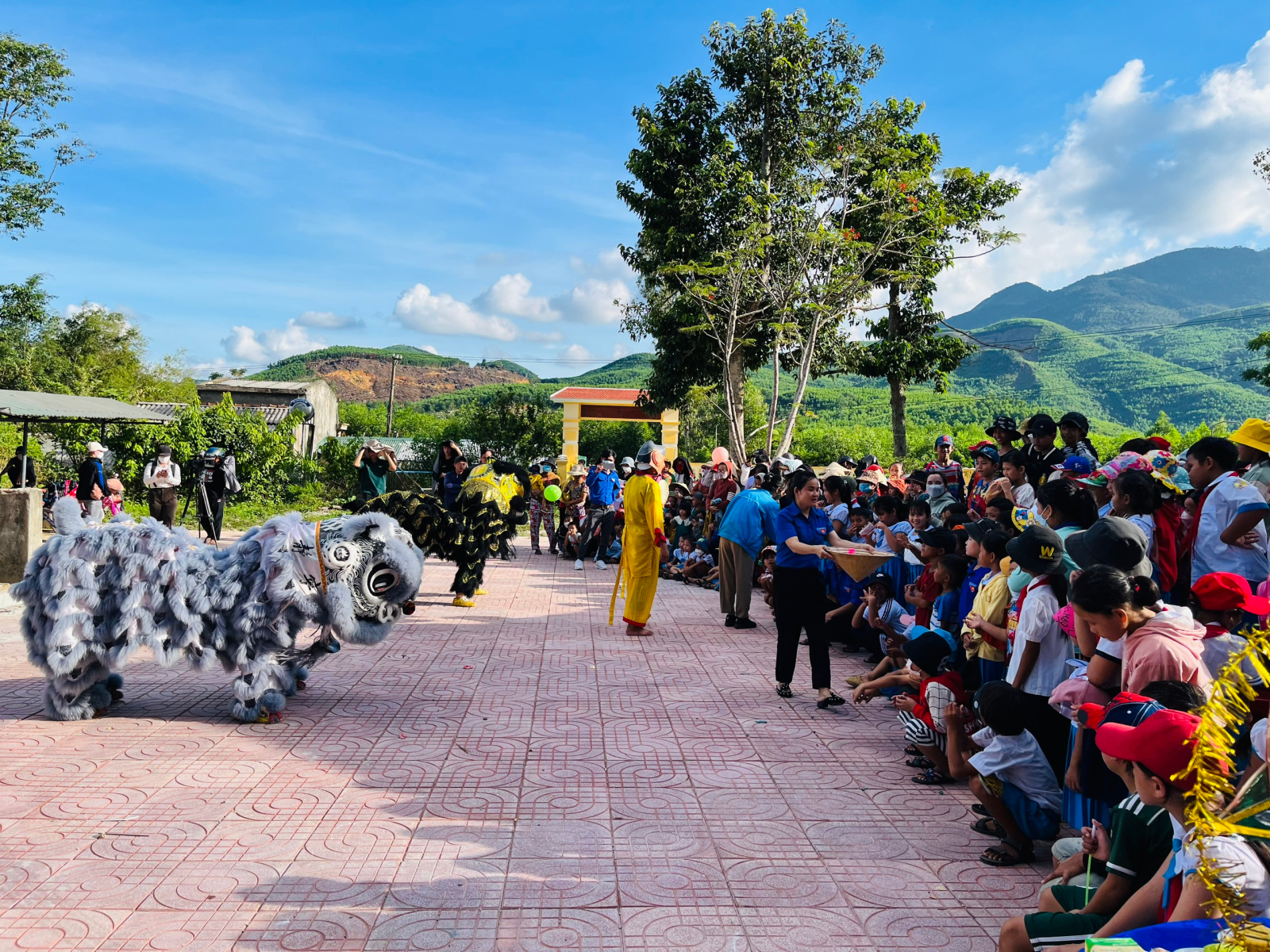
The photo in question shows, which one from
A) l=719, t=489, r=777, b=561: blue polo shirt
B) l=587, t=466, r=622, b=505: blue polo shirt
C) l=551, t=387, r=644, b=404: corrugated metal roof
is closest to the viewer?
l=719, t=489, r=777, b=561: blue polo shirt

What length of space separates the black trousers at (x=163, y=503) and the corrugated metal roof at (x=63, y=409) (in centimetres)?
283

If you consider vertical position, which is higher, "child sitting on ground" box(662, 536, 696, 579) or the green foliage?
the green foliage

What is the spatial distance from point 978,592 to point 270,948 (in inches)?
154

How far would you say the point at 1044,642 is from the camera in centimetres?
416

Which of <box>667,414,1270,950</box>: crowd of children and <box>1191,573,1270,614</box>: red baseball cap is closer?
<box>667,414,1270,950</box>: crowd of children

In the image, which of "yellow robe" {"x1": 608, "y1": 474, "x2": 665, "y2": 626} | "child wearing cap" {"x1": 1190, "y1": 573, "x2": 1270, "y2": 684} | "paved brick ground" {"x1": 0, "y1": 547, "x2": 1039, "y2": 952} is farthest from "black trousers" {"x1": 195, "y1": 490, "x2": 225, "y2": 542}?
"child wearing cap" {"x1": 1190, "y1": 573, "x2": 1270, "y2": 684}

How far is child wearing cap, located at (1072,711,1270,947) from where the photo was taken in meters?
1.90

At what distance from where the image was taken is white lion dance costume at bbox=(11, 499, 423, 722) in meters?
5.27

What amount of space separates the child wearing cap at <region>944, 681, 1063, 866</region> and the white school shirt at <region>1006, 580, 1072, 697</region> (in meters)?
0.36

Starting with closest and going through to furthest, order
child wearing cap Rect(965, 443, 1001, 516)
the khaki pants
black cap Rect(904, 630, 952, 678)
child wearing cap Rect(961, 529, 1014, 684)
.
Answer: child wearing cap Rect(961, 529, 1014, 684), black cap Rect(904, 630, 952, 678), child wearing cap Rect(965, 443, 1001, 516), the khaki pants

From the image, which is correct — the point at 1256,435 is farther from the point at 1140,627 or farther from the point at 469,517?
the point at 469,517

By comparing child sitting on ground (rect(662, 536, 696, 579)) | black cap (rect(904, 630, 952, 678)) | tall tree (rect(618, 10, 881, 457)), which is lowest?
child sitting on ground (rect(662, 536, 696, 579))

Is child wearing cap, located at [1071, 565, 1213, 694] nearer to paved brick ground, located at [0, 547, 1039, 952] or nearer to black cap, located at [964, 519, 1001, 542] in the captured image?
paved brick ground, located at [0, 547, 1039, 952]

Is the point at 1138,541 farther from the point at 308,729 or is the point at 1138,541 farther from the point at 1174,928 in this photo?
the point at 308,729
